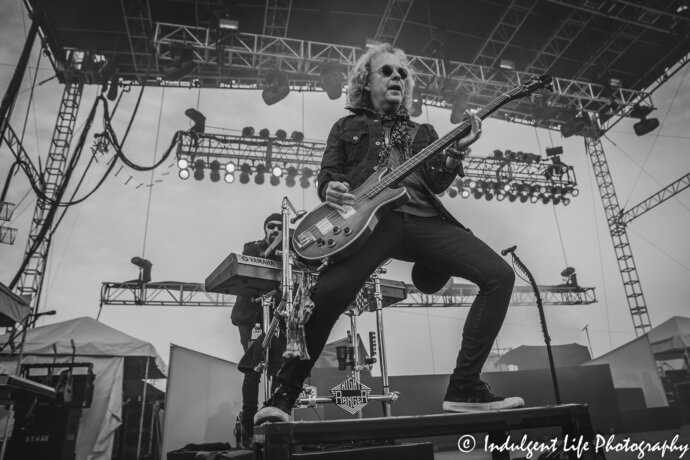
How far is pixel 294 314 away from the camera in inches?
83.6

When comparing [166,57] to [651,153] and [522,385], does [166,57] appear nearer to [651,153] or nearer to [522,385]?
[522,385]

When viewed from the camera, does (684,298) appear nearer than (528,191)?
Yes

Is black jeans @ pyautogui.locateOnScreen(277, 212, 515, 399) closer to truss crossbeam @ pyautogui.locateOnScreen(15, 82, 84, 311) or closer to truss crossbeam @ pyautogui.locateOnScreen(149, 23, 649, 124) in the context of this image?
truss crossbeam @ pyautogui.locateOnScreen(15, 82, 84, 311)

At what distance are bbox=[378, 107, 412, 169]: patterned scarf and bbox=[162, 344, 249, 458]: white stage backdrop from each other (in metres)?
3.81

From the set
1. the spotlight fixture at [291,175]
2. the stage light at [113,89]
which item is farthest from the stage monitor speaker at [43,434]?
the spotlight fixture at [291,175]

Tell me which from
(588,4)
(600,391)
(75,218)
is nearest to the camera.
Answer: (600,391)

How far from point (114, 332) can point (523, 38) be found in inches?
540

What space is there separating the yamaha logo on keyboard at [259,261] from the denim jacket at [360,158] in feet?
5.81

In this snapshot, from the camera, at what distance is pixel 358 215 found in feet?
7.34

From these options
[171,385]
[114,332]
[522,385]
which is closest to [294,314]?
[171,385]

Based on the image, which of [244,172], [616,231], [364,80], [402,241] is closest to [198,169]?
[244,172]

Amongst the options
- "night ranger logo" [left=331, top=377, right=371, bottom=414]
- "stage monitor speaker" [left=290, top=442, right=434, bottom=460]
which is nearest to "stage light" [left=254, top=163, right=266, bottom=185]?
"night ranger logo" [left=331, top=377, right=371, bottom=414]

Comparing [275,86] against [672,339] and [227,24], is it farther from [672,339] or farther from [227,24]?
[672,339]

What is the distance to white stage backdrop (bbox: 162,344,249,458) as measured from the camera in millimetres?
5027
